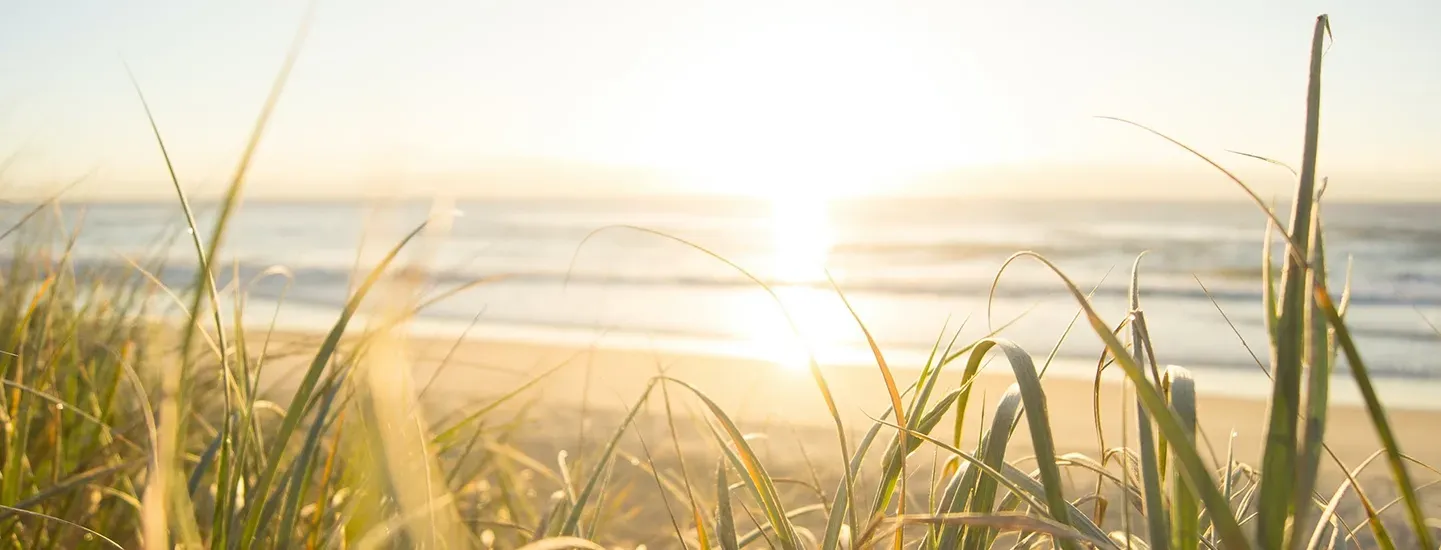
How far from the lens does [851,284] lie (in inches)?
429

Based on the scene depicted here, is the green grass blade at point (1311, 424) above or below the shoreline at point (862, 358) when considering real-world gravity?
above

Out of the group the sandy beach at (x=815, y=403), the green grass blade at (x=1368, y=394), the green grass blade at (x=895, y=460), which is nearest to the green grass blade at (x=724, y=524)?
the green grass blade at (x=895, y=460)

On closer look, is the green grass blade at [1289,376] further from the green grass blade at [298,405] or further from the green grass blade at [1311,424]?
the green grass blade at [298,405]

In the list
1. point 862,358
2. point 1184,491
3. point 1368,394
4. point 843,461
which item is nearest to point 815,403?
point 862,358

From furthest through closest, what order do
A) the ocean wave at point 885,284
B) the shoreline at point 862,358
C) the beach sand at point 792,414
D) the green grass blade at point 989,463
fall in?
the ocean wave at point 885,284, the shoreline at point 862,358, the beach sand at point 792,414, the green grass blade at point 989,463

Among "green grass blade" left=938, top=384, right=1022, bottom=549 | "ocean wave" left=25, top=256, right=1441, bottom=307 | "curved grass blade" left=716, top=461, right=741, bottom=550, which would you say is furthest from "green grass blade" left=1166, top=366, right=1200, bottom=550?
"ocean wave" left=25, top=256, right=1441, bottom=307

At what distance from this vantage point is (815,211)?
34.2m

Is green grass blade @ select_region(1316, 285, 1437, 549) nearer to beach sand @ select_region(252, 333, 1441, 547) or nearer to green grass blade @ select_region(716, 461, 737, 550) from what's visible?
green grass blade @ select_region(716, 461, 737, 550)

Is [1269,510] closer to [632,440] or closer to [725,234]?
[632,440]

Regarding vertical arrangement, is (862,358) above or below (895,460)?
below

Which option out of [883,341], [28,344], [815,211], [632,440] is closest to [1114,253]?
[883,341]

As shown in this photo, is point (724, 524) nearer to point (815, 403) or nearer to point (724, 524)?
point (724, 524)

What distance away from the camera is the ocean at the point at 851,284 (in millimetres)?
4933

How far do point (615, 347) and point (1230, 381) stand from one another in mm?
3969
